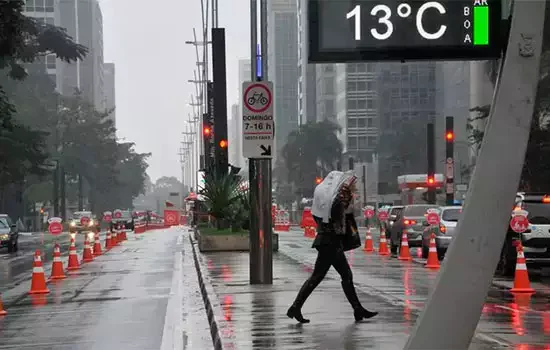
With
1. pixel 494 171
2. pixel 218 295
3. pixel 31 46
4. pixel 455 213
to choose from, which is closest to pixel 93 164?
pixel 31 46

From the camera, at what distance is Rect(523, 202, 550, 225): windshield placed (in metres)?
20.7

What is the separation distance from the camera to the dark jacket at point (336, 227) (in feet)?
38.1

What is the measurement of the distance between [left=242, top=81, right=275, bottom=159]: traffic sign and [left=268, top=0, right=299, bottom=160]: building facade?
488 feet

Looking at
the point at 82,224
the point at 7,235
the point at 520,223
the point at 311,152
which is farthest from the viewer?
the point at 311,152

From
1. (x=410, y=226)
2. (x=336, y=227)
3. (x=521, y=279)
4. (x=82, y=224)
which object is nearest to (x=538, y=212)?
(x=521, y=279)

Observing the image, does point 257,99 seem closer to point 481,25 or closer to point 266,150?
point 266,150

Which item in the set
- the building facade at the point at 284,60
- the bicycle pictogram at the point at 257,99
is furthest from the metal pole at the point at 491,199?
the building facade at the point at 284,60

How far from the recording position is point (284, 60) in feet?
567

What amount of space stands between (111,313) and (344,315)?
4.46 meters

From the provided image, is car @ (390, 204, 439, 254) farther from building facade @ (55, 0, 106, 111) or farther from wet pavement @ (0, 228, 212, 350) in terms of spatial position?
building facade @ (55, 0, 106, 111)

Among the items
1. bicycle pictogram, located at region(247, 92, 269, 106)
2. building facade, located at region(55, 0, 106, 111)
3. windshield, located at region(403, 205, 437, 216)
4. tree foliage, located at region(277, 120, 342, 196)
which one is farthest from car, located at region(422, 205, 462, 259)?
building facade, located at region(55, 0, 106, 111)

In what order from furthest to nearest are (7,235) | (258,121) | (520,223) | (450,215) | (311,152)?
(311,152) < (7,235) < (450,215) < (520,223) < (258,121)

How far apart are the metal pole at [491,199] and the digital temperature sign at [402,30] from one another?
9.42 ft

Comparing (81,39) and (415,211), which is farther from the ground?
(81,39)
